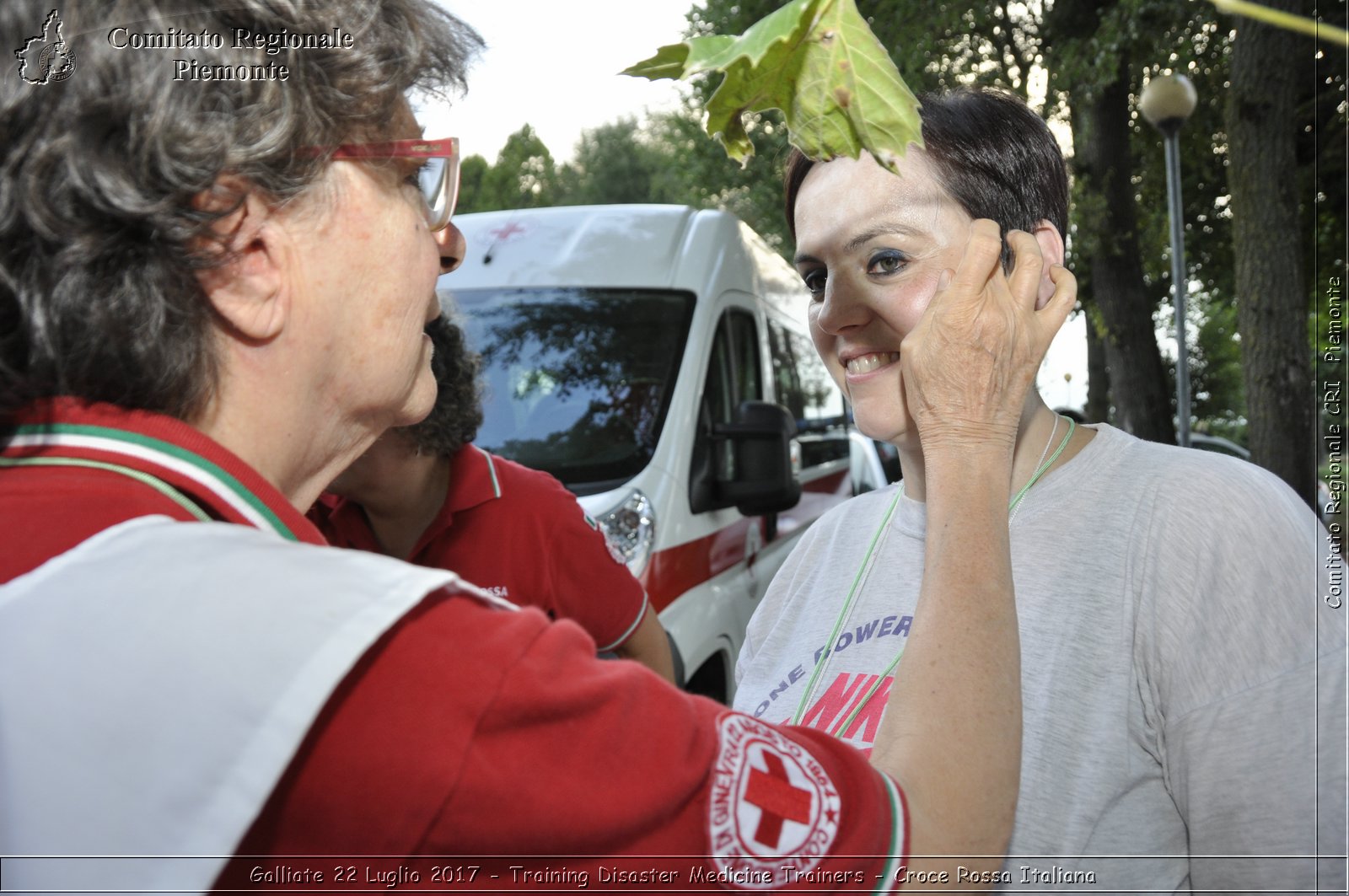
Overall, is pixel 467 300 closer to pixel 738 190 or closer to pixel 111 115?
pixel 111 115

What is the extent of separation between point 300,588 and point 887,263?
151 cm

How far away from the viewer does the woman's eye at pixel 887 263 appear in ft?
6.95

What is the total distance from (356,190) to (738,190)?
1973 centimetres

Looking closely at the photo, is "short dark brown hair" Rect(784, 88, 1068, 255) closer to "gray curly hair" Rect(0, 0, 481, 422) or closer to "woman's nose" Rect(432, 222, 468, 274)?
"woman's nose" Rect(432, 222, 468, 274)

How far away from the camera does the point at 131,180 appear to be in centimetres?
115

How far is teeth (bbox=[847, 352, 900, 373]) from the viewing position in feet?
7.19

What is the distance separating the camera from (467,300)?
4.80m

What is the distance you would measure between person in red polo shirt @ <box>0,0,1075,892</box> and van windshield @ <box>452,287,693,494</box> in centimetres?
273

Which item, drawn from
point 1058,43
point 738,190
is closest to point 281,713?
point 1058,43

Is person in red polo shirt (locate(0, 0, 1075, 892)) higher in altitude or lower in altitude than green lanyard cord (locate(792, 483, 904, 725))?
higher

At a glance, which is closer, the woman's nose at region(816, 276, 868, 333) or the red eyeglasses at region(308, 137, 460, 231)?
the red eyeglasses at region(308, 137, 460, 231)

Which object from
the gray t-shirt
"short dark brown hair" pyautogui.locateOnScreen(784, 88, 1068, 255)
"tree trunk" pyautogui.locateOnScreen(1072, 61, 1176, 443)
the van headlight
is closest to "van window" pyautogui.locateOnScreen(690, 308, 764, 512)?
the van headlight

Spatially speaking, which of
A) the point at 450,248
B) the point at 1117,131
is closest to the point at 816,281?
the point at 450,248

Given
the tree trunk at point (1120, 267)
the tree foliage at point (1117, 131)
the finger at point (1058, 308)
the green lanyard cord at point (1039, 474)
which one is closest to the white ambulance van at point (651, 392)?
the tree foliage at point (1117, 131)
